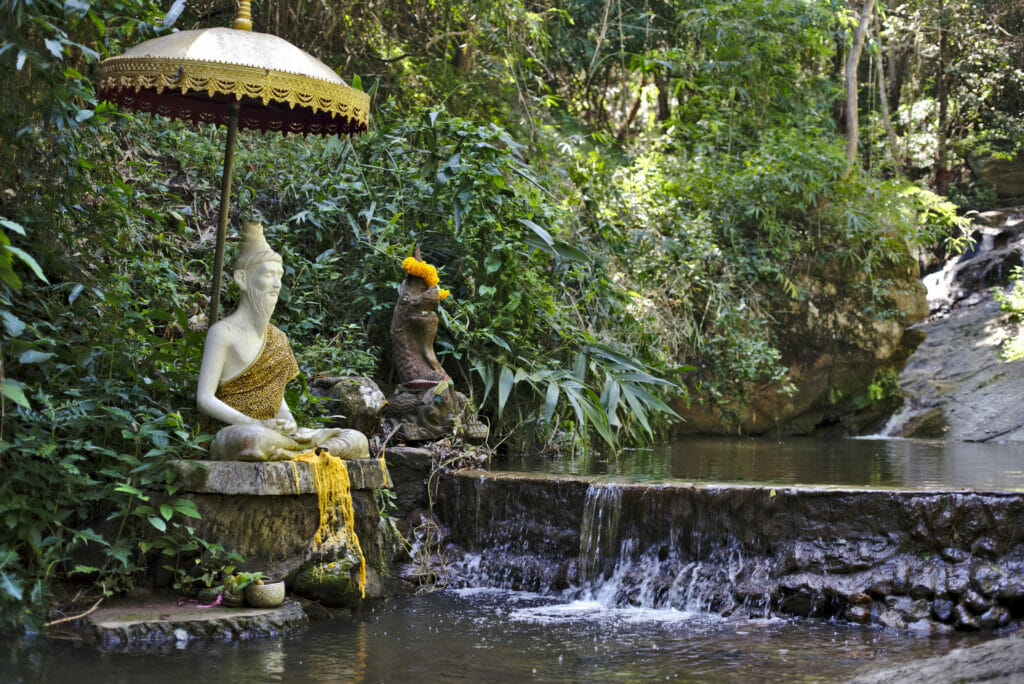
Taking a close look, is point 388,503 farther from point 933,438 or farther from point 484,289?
point 933,438

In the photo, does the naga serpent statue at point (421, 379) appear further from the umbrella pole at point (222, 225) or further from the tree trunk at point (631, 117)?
the tree trunk at point (631, 117)

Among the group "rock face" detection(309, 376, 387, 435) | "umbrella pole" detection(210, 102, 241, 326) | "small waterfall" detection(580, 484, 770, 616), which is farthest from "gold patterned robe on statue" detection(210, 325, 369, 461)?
"small waterfall" detection(580, 484, 770, 616)

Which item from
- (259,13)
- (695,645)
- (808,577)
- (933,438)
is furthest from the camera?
(933,438)

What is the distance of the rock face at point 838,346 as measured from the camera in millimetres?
12789

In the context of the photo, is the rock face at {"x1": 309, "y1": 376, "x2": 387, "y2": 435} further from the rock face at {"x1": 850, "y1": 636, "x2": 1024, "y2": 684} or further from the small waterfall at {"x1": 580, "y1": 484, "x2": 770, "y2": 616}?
the rock face at {"x1": 850, "y1": 636, "x2": 1024, "y2": 684}

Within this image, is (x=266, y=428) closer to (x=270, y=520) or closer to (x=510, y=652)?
(x=270, y=520)

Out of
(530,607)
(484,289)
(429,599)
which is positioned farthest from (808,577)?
(484,289)

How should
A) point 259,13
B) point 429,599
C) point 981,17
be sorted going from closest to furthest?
point 429,599 → point 259,13 → point 981,17

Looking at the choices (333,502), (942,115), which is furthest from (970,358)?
(333,502)

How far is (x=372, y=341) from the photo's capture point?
8.55 metres

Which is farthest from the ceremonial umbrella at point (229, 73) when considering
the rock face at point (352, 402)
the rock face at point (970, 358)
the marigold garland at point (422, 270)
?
the rock face at point (970, 358)

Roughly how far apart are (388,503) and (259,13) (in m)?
6.40

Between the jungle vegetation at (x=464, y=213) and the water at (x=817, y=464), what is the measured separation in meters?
0.48

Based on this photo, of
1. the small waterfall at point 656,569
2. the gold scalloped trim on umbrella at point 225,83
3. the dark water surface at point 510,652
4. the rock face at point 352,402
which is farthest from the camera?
the rock face at point 352,402
